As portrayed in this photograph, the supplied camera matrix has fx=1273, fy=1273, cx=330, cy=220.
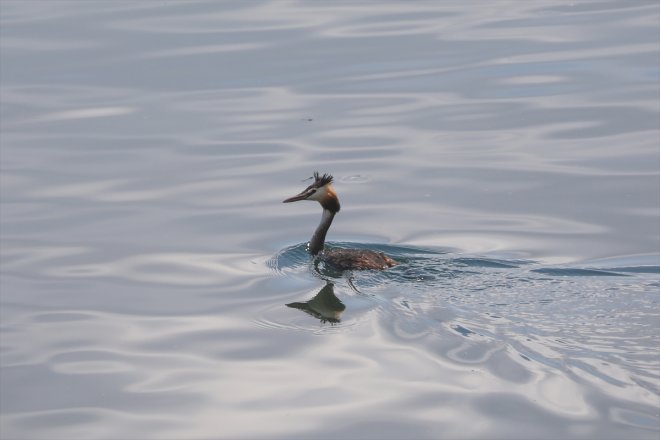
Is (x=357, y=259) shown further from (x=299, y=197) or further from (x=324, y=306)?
(x=299, y=197)

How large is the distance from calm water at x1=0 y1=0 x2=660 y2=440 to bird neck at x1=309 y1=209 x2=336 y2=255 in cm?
30

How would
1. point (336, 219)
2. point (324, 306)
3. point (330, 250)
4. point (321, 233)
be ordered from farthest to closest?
point (336, 219) < point (321, 233) < point (330, 250) < point (324, 306)

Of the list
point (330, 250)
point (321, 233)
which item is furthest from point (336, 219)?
point (330, 250)

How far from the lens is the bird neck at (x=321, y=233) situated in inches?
478

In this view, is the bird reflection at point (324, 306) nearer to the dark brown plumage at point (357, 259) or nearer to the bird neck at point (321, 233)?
the dark brown plumage at point (357, 259)

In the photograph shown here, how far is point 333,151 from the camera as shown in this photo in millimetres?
14797

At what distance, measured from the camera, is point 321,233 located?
12.3m

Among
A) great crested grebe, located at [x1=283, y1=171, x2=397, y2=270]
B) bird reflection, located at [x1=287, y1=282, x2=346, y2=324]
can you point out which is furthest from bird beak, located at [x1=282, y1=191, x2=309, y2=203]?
bird reflection, located at [x1=287, y1=282, x2=346, y2=324]

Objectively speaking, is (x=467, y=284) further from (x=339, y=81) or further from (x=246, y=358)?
(x=339, y=81)

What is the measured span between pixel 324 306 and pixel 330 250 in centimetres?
130

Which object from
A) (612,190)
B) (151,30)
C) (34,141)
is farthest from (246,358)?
(151,30)

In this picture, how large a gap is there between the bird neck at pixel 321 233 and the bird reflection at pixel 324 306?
0.96 m

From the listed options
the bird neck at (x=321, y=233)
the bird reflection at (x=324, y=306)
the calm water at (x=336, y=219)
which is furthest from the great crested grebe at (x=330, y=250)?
the bird reflection at (x=324, y=306)

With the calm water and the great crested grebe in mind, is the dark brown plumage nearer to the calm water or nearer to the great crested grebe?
the great crested grebe
